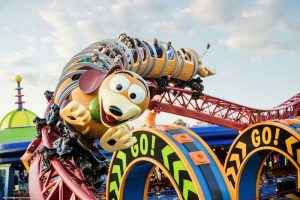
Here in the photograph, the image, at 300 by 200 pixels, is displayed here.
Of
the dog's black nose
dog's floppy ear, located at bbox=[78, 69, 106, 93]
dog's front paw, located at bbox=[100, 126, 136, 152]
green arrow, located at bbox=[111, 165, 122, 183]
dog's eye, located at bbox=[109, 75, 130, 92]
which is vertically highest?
dog's floppy ear, located at bbox=[78, 69, 106, 93]

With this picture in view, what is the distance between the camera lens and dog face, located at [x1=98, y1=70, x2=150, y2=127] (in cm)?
473

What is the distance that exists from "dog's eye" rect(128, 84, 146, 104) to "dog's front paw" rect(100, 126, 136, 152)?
0.60 meters

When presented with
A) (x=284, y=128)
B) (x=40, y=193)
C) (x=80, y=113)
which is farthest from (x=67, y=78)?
(x=284, y=128)

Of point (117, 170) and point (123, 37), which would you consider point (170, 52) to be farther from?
point (117, 170)

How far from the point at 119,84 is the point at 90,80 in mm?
676

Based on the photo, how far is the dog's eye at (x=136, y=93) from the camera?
188 inches

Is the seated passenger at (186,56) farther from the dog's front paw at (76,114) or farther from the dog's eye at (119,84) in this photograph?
the dog's eye at (119,84)

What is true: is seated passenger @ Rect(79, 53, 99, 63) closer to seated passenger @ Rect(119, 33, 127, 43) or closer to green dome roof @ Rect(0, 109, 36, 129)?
seated passenger @ Rect(119, 33, 127, 43)

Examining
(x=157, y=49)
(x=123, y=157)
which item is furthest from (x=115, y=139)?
(x=157, y=49)

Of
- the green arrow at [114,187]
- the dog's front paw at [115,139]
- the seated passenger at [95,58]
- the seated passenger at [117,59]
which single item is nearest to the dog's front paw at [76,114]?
the dog's front paw at [115,139]

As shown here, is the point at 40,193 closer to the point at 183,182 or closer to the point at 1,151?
the point at 183,182

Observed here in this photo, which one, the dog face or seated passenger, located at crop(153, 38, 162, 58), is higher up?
seated passenger, located at crop(153, 38, 162, 58)

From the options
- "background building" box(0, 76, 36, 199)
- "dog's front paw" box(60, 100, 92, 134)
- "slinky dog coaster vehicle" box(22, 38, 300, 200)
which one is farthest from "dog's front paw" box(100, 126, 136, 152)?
"background building" box(0, 76, 36, 199)

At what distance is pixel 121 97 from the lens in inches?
187
